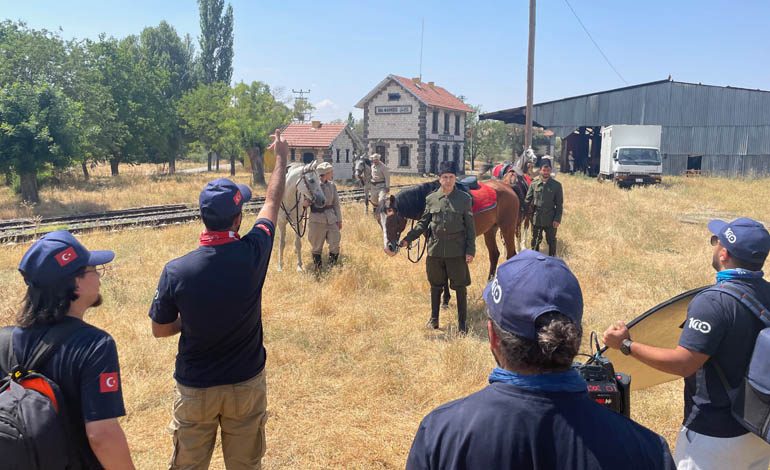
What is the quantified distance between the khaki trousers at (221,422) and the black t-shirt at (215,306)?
0.06 meters

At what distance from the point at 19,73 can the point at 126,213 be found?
43.8ft

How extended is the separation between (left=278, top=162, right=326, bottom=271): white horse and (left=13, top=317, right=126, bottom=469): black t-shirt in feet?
21.8

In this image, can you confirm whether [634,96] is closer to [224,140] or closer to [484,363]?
[224,140]

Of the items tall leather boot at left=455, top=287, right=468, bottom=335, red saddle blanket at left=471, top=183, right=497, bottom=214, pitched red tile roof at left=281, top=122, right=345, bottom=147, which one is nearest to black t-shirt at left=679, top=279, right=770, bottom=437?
tall leather boot at left=455, top=287, right=468, bottom=335

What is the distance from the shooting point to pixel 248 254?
271 cm

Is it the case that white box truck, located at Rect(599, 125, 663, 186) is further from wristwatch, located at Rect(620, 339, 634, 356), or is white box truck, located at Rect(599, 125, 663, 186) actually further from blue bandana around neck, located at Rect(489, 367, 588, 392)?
blue bandana around neck, located at Rect(489, 367, 588, 392)

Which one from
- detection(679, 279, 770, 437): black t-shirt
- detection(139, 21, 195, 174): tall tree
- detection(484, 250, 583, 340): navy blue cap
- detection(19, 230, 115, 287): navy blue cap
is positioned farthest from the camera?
detection(139, 21, 195, 174): tall tree

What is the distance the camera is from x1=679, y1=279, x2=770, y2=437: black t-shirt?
7.73 ft

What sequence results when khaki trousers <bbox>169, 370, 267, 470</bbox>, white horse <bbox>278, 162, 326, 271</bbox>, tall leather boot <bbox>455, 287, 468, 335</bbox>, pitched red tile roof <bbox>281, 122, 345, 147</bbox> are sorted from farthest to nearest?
1. pitched red tile roof <bbox>281, 122, 345, 147</bbox>
2. white horse <bbox>278, 162, 326, 271</bbox>
3. tall leather boot <bbox>455, 287, 468, 335</bbox>
4. khaki trousers <bbox>169, 370, 267, 470</bbox>

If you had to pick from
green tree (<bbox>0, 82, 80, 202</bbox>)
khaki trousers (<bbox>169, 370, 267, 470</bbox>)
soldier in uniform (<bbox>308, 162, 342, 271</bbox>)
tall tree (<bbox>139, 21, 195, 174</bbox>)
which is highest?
tall tree (<bbox>139, 21, 195, 174</bbox>)

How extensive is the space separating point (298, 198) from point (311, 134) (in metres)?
28.5

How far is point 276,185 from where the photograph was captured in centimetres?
327

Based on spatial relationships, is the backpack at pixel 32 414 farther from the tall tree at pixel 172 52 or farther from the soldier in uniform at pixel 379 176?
the tall tree at pixel 172 52

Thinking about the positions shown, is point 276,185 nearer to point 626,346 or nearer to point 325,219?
point 626,346
